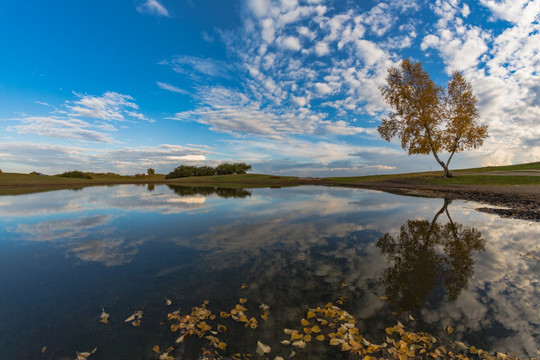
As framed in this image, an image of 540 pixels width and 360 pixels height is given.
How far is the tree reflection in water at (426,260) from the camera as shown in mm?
5953

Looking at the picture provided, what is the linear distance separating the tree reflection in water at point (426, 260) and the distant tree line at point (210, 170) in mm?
114120

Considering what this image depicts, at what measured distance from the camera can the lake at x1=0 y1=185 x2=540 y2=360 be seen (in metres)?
4.40

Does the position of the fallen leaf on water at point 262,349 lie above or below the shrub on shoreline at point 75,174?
below

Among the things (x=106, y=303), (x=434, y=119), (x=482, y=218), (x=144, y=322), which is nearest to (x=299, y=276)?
(x=144, y=322)

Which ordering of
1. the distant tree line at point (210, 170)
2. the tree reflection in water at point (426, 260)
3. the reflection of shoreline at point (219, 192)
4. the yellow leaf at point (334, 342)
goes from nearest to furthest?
the yellow leaf at point (334, 342)
the tree reflection in water at point (426, 260)
the reflection of shoreline at point (219, 192)
the distant tree line at point (210, 170)

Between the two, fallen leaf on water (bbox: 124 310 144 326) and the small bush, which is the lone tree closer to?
fallen leaf on water (bbox: 124 310 144 326)

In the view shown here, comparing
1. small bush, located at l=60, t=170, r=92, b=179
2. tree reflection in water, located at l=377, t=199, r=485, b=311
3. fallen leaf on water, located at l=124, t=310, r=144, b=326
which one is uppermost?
small bush, located at l=60, t=170, r=92, b=179

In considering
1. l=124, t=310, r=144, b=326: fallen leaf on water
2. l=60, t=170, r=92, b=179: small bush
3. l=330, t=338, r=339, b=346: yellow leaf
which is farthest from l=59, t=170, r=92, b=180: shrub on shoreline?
l=330, t=338, r=339, b=346: yellow leaf

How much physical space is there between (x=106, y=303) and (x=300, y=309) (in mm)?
4675

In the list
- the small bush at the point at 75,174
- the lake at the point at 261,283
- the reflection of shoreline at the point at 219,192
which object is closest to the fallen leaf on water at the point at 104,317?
the lake at the point at 261,283

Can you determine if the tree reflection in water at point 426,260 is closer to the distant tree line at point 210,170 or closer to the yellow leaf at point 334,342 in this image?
the yellow leaf at point 334,342

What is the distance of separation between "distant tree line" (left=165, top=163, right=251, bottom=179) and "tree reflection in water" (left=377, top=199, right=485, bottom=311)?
114120 mm

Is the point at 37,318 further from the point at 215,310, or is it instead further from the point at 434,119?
the point at 434,119

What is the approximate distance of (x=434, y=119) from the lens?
41688 millimetres
